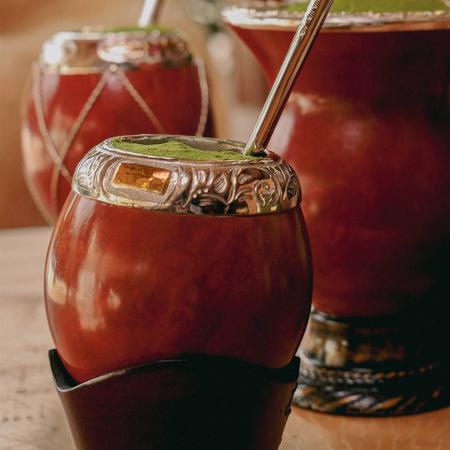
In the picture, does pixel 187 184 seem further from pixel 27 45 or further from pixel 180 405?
pixel 27 45

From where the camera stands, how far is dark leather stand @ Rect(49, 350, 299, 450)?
51 cm

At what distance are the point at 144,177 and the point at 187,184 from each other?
23 millimetres

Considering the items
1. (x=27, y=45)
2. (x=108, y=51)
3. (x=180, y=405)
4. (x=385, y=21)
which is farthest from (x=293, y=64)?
(x=27, y=45)

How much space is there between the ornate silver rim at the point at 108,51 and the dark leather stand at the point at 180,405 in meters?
0.43

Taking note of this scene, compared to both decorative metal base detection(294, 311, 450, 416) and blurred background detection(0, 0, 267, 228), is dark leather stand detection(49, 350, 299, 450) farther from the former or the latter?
blurred background detection(0, 0, 267, 228)

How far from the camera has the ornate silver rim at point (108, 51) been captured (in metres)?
0.91

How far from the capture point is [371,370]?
68cm

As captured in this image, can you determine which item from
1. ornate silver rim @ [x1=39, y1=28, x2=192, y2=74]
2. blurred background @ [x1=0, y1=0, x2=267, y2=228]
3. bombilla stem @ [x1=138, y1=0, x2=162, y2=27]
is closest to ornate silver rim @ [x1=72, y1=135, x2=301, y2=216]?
ornate silver rim @ [x1=39, y1=28, x2=192, y2=74]

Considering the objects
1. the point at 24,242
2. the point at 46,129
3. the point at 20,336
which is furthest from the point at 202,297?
the point at 24,242

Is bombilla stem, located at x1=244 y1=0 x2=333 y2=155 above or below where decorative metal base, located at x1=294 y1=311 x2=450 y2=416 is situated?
above

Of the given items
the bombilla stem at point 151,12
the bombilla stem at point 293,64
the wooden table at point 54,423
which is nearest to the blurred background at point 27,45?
the bombilla stem at point 151,12

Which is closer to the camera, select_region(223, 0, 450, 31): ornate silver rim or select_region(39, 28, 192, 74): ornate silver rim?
select_region(223, 0, 450, 31): ornate silver rim

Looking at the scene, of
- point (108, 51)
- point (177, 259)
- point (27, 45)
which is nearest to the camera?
point (177, 259)

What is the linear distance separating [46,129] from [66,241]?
16.4 inches
